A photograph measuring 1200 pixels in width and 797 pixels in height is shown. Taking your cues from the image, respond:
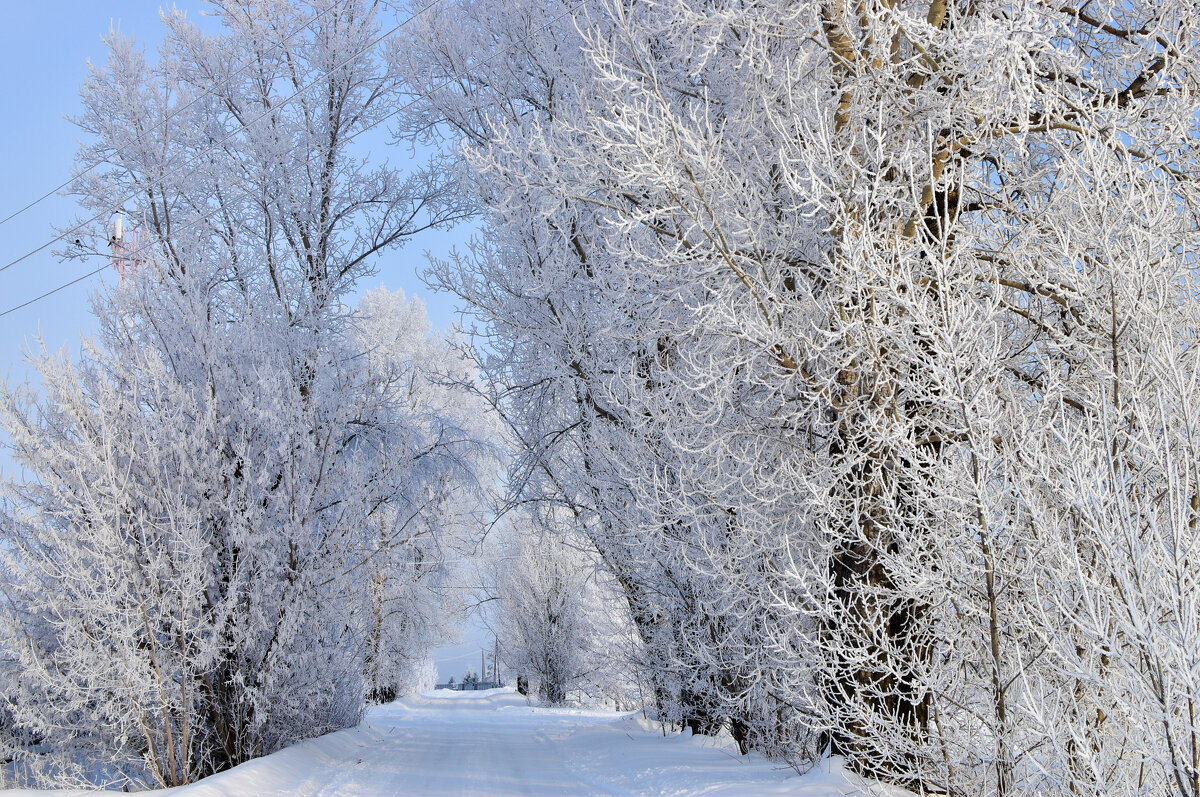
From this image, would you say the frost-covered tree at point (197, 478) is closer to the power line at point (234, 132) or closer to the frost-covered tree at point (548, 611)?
the power line at point (234, 132)

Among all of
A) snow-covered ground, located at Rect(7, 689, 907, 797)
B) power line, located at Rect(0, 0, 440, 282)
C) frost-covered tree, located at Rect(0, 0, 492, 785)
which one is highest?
power line, located at Rect(0, 0, 440, 282)

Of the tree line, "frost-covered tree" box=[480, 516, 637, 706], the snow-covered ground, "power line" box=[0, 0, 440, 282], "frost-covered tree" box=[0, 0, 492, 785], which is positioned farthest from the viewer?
"frost-covered tree" box=[480, 516, 637, 706]

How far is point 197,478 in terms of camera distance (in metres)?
7.32

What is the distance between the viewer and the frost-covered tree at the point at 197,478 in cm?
654

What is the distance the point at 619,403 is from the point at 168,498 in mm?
3796

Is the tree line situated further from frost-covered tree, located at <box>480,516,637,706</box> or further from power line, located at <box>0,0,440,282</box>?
frost-covered tree, located at <box>480,516,637,706</box>

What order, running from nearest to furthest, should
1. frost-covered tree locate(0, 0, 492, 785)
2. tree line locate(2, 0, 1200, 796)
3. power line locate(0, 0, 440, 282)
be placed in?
tree line locate(2, 0, 1200, 796), frost-covered tree locate(0, 0, 492, 785), power line locate(0, 0, 440, 282)

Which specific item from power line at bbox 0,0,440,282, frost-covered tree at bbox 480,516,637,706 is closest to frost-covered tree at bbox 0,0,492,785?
power line at bbox 0,0,440,282

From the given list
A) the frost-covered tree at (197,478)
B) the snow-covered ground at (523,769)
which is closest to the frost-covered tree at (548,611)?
the snow-covered ground at (523,769)

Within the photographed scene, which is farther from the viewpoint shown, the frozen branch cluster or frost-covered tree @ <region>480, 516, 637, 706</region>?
frost-covered tree @ <region>480, 516, 637, 706</region>

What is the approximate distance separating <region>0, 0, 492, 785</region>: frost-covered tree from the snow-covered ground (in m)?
0.61

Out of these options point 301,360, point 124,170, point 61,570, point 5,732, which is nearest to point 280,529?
point 61,570

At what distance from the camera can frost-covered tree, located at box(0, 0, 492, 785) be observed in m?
6.54

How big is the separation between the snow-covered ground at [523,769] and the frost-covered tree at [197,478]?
0.61 metres
